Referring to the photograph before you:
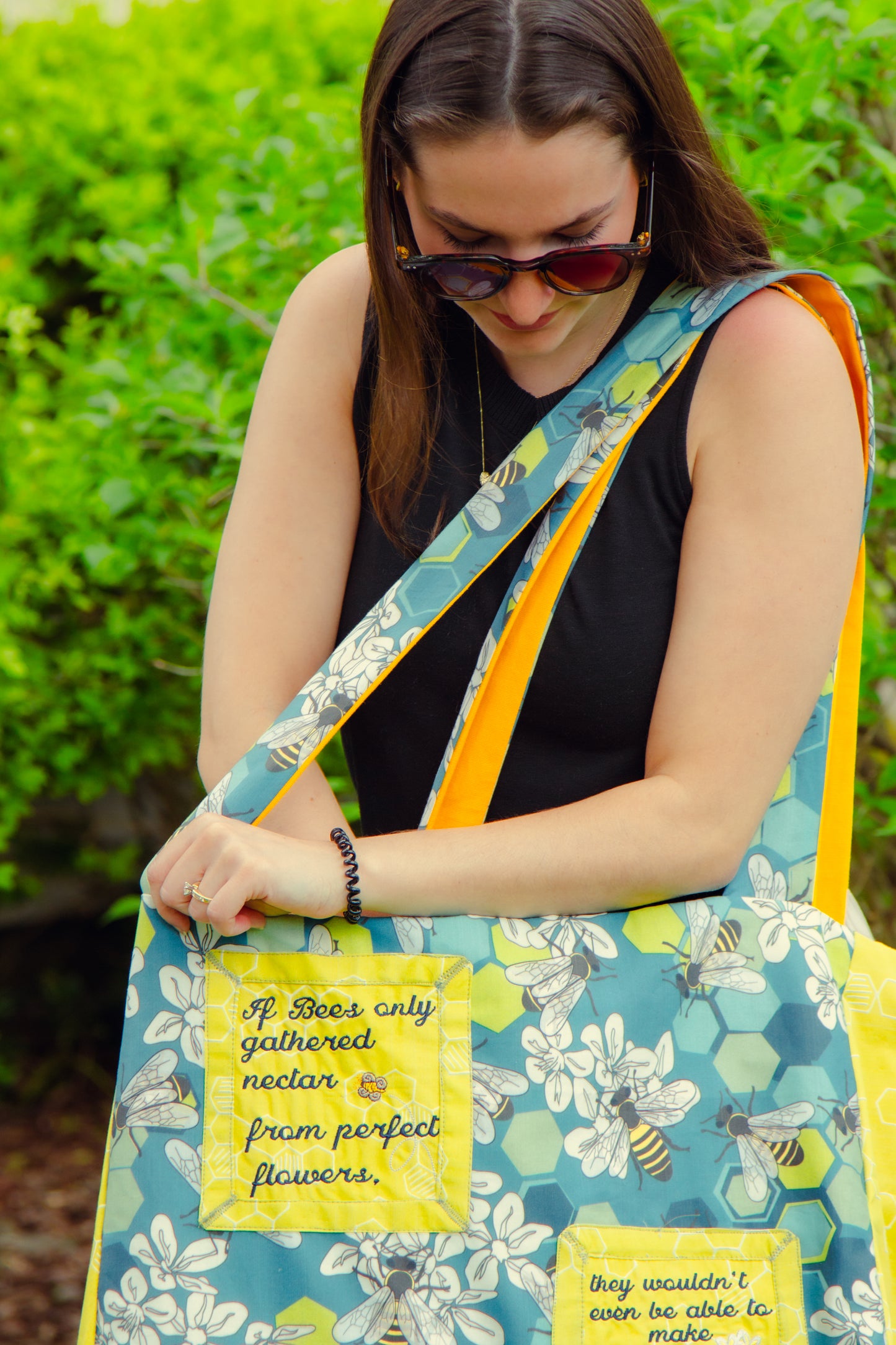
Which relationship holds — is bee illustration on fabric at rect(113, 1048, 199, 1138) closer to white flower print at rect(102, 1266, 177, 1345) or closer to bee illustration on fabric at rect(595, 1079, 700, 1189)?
white flower print at rect(102, 1266, 177, 1345)

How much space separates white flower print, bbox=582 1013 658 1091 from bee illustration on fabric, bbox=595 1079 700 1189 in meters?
0.01

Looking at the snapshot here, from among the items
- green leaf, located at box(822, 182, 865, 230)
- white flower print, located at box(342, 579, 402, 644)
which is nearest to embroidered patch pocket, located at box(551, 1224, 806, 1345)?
white flower print, located at box(342, 579, 402, 644)

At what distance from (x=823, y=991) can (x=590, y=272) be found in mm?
882

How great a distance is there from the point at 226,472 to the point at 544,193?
1.37 m

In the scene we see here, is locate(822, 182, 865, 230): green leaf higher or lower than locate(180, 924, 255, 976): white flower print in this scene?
higher

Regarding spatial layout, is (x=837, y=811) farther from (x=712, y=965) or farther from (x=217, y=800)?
(x=217, y=800)

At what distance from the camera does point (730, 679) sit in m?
1.49

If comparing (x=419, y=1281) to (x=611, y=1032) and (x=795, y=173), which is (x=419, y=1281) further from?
(x=795, y=173)

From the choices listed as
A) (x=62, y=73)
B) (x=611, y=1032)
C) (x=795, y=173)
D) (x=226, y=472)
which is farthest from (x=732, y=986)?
(x=62, y=73)

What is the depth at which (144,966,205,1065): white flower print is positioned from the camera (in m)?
1.40

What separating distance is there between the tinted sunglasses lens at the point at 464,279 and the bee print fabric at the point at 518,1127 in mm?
559

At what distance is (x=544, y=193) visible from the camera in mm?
1487

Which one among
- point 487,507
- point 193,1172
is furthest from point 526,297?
point 193,1172

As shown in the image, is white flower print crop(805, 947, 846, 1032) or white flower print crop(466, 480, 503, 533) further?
white flower print crop(466, 480, 503, 533)
